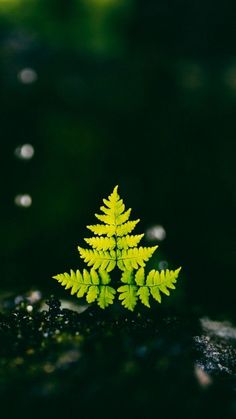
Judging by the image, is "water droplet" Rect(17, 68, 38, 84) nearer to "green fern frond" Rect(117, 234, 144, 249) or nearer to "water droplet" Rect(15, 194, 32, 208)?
"water droplet" Rect(15, 194, 32, 208)

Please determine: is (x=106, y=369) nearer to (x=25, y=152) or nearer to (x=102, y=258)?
(x=102, y=258)

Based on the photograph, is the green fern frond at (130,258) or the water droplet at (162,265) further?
the water droplet at (162,265)

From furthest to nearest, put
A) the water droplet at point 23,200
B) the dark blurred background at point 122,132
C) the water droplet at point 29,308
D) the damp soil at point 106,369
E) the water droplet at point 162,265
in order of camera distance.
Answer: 1. the water droplet at point 23,200
2. the dark blurred background at point 122,132
3. the water droplet at point 162,265
4. the water droplet at point 29,308
5. the damp soil at point 106,369

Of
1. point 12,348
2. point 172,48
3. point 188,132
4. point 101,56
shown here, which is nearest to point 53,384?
point 12,348

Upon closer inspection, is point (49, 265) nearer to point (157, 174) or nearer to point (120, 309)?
point (120, 309)

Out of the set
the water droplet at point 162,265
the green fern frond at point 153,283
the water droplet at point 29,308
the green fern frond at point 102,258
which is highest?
the water droplet at point 162,265

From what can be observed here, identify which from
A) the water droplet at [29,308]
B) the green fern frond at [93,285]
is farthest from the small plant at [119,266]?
the water droplet at [29,308]

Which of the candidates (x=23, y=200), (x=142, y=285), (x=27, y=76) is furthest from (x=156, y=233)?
(x=27, y=76)

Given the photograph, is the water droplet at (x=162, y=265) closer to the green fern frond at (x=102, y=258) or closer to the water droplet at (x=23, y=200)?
the green fern frond at (x=102, y=258)
